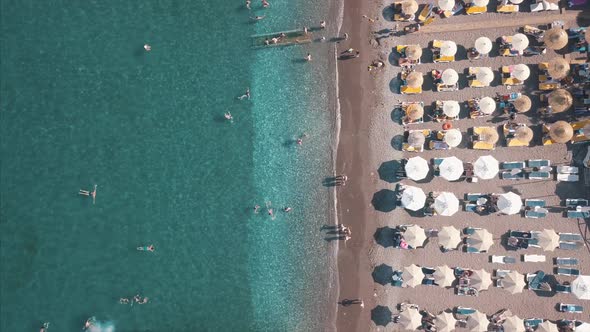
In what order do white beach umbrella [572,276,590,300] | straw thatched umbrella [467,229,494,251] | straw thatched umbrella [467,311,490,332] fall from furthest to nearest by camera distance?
1. straw thatched umbrella [467,229,494,251]
2. straw thatched umbrella [467,311,490,332]
3. white beach umbrella [572,276,590,300]

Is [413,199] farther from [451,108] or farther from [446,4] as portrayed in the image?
[446,4]

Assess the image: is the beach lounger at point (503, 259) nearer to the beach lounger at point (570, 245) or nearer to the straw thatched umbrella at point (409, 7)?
the beach lounger at point (570, 245)

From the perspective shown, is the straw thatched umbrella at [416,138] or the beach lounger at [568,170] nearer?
the beach lounger at [568,170]

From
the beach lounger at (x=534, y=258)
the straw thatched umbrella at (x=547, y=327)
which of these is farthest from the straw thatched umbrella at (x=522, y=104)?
the straw thatched umbrella at (x=547, y=327)

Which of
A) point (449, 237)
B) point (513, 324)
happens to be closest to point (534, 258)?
point (513, 324)

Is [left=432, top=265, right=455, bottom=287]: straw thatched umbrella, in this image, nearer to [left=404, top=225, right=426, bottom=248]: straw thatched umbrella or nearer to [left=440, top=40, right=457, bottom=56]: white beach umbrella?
[left=404, top=225, right=426, bottom=248]: straw thatched umbrella

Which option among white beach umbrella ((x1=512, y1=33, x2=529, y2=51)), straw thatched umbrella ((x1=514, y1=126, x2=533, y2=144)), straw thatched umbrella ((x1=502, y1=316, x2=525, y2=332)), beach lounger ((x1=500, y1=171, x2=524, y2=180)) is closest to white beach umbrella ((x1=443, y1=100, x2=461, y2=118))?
straw thatched umbrella ((x1=514, y1=126, x2=533, y2=144))
